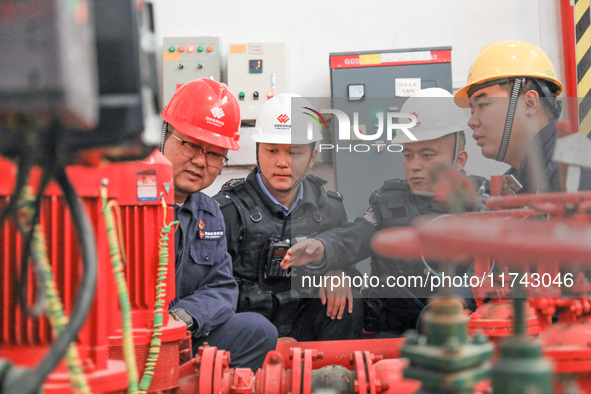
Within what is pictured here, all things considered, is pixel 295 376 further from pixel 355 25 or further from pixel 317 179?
pixel 355 25

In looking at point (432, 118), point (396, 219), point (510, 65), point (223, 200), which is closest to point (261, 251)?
point (223, 200)

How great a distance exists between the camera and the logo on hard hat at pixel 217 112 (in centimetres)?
240

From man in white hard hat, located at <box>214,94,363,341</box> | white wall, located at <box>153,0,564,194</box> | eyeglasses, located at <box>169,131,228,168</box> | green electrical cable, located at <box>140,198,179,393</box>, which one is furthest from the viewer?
white wall, located at <box>153,0,564,194</box>

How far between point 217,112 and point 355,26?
2015mm

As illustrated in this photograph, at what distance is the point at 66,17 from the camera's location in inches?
21.6

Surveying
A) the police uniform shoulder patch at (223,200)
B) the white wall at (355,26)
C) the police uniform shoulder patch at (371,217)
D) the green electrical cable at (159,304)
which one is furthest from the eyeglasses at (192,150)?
the white wall at (355,26)

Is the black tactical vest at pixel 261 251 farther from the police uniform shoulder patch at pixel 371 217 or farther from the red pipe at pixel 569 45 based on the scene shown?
the red pipe at pixel 569 45

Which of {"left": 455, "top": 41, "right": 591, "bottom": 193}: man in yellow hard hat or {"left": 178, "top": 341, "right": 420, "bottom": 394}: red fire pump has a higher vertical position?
{"left": 455, "top": 41, "right": 591, "bottom": 193}: man in yellow hard hat

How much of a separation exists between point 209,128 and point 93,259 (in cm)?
183

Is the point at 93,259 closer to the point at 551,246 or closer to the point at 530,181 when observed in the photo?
the point at 551,246

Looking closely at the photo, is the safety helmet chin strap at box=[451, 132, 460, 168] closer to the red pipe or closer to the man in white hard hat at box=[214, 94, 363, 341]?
the man in white hard hat at box=[214, 94, 363, 341]

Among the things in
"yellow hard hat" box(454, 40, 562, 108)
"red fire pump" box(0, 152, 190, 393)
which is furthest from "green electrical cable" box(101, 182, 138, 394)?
"yellow hard hat" box(454, 40, 562, 108)

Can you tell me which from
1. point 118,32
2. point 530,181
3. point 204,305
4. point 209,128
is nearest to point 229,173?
point 209,128

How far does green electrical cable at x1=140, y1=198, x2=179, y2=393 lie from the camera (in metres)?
1.29
